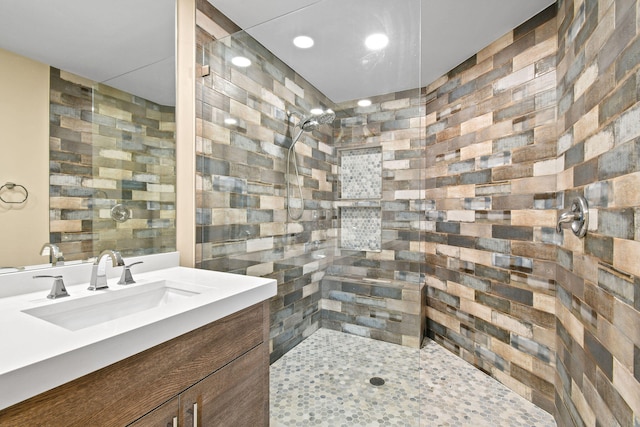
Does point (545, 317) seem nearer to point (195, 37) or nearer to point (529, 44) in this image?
point (529, 44)

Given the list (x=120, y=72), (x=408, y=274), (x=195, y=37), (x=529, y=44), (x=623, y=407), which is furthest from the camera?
(x=529, y=44)

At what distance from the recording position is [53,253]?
126 centimetres

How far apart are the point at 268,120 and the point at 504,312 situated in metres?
2.03

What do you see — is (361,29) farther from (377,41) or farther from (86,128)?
(86,128)

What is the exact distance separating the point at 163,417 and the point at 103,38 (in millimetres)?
1644

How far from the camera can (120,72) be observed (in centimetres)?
151

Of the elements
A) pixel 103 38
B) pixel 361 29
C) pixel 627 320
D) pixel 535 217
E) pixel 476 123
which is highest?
pixel 361 29

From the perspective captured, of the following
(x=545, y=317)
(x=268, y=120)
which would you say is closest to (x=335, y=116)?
(x=268, y=120)

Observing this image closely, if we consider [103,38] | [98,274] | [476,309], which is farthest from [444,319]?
[103,38]

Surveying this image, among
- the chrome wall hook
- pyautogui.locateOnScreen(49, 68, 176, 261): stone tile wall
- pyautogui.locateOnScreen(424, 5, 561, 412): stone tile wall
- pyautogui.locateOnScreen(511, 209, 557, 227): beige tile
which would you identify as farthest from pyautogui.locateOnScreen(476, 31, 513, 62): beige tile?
pyautogui.locateOnScreen(49, 68, 176, 261): stone tile wall

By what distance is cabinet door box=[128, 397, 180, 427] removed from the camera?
0.85m

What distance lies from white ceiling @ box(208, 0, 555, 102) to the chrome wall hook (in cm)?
94

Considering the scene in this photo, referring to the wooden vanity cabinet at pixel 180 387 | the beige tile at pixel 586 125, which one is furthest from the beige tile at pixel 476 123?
the wooden vanity cabinet at pixel 180 387

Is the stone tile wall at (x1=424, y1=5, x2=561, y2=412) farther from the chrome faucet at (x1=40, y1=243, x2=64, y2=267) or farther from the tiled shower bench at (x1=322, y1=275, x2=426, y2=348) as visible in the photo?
the chrome faucet at (x1=40, y1=243, x2=64, y2=267)
